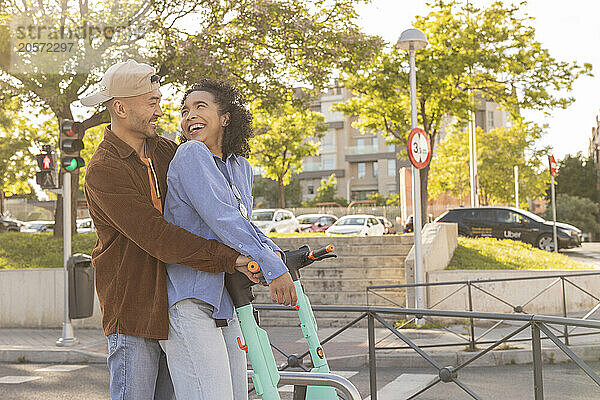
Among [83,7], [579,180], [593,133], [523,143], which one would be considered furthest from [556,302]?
[593,133]

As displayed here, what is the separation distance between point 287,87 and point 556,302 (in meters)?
8.70

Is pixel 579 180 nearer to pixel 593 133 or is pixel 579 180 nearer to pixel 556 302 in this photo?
A: pixel 593 133

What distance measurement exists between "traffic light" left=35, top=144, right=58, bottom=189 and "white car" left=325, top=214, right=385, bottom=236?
59.2 ft

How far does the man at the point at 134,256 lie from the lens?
2.54 m

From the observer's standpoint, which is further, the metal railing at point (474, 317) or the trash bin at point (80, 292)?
the trash bin at point (80, 292)

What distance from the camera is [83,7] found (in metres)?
17.2

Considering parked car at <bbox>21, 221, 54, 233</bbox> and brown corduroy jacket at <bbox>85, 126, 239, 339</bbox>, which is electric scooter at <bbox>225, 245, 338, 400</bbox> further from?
parked car at <bbox>21, 221, 54, 233</bbox>

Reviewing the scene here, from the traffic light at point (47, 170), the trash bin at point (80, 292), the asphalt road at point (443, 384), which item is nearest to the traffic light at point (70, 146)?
the traffic light at point (47, 170)

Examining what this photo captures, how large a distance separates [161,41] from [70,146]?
6.42m

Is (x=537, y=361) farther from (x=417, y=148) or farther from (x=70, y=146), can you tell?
(x=70, y=146)

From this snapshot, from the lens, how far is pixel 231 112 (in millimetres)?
2977

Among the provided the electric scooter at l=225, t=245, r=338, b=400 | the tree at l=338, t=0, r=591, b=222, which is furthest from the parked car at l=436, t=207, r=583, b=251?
the electric scooter at l=225, t=245, r=338, b=400

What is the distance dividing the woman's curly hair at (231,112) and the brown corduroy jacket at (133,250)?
402 millimetres

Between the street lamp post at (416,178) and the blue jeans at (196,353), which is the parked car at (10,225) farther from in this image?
the blue jeans at (196,353)
